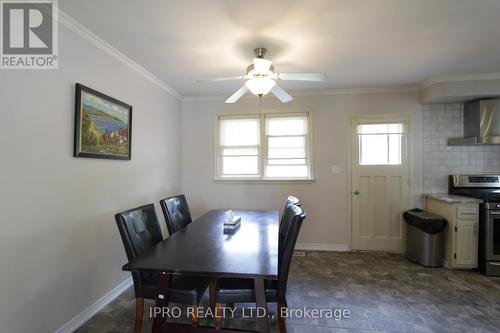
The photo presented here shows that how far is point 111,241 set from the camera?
241 cm

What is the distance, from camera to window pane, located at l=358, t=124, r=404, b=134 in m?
3.60

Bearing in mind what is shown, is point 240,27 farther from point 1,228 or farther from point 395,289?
point 395,289

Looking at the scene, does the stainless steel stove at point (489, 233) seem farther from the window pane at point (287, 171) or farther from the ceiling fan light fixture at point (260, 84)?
the ceiling fan light fixture at point (260, 84)

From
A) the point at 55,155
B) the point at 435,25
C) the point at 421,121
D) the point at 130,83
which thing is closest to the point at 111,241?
the point at 55,155

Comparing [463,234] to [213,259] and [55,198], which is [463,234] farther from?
[55,198]

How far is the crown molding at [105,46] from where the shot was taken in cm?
189

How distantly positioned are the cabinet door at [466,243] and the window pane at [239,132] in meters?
2.87

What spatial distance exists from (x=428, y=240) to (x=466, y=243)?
1.31 ft

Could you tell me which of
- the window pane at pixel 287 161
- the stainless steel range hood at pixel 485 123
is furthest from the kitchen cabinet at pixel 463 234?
the window pane at pixel 287 161

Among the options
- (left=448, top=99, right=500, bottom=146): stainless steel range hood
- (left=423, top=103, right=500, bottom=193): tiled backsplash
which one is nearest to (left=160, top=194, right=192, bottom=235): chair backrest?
(left=423, top=103, right=500, bottom=193): tiled backsplash

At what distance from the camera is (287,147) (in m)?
3.82

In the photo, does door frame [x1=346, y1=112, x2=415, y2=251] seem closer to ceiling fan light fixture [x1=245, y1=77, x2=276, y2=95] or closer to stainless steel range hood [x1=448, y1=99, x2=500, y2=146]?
stainless steel range hood [x1=448, y1=99, x2=500, y2=146]

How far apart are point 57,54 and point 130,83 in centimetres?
88

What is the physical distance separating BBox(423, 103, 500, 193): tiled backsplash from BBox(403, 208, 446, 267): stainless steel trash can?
61 centimetres
